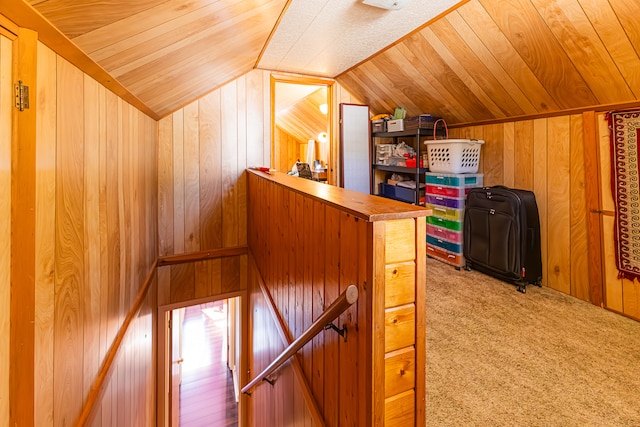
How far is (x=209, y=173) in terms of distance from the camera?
3.48 m

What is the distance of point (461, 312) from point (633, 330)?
3.18 feet

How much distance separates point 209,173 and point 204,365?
3.95m

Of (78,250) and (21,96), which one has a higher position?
(21,96)

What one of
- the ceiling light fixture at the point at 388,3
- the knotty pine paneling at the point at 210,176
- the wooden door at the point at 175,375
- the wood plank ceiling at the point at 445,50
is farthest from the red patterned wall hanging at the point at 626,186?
the wooden door at the point at 175,375

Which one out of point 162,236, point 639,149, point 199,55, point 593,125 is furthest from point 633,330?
point 162,236

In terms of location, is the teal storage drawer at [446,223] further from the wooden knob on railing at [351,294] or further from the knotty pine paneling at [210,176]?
the wooden knob on railing at [351,294]

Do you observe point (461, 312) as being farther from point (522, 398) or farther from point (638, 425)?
point (638, 425)

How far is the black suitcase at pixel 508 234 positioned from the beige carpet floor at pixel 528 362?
0.66ft

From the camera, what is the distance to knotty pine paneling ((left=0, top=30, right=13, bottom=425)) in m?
0.82

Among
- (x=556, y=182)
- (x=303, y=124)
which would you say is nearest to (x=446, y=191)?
(x=556, y=182)

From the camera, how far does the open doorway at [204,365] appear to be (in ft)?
15.2

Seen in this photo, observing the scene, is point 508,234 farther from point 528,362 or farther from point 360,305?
point 360,305

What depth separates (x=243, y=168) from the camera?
3623 mm

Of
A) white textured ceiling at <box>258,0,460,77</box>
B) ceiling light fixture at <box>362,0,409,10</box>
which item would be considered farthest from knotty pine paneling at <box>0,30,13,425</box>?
ceiling light fixture at <box>362,0,409,10</box>
